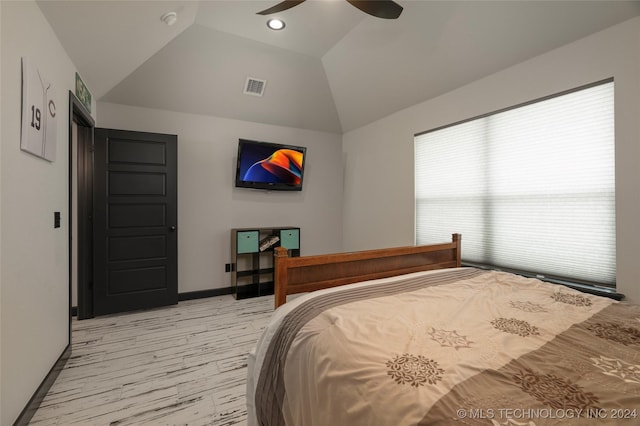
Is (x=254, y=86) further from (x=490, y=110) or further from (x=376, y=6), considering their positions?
(x=490, y=110)

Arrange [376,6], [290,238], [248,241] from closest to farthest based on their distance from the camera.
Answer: [376,6]
[248,241]
[290,238]

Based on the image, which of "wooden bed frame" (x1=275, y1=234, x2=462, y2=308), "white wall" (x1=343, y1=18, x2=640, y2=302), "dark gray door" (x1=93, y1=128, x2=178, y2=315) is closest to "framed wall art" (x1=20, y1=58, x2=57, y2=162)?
"dark gray door" (x1=93, y1=128, x2=178, y2=315)

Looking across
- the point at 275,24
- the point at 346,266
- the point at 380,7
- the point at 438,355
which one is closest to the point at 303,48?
the point at 275,24

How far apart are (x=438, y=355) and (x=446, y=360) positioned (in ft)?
0.11

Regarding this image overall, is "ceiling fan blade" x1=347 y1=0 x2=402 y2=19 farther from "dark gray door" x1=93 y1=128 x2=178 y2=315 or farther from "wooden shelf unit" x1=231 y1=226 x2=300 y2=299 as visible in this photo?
"wooden shelf unit" x1=231 y1=226 x2=300 y2=299

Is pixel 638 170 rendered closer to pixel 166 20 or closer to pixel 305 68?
pixel 305 68

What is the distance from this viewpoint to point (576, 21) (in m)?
2.05

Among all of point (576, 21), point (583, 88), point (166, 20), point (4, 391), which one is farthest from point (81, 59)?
point (583, 88)

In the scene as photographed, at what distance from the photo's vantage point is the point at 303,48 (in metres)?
3.24

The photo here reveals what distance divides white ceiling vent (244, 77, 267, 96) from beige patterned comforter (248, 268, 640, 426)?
2.97 m

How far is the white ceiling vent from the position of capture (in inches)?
138

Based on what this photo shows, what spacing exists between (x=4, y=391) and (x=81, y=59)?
2390 mm

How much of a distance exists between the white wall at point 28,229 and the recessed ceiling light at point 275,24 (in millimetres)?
1684

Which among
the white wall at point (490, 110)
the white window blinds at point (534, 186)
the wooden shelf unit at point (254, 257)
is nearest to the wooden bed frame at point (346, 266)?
the white window blinds at point (534, 186)
